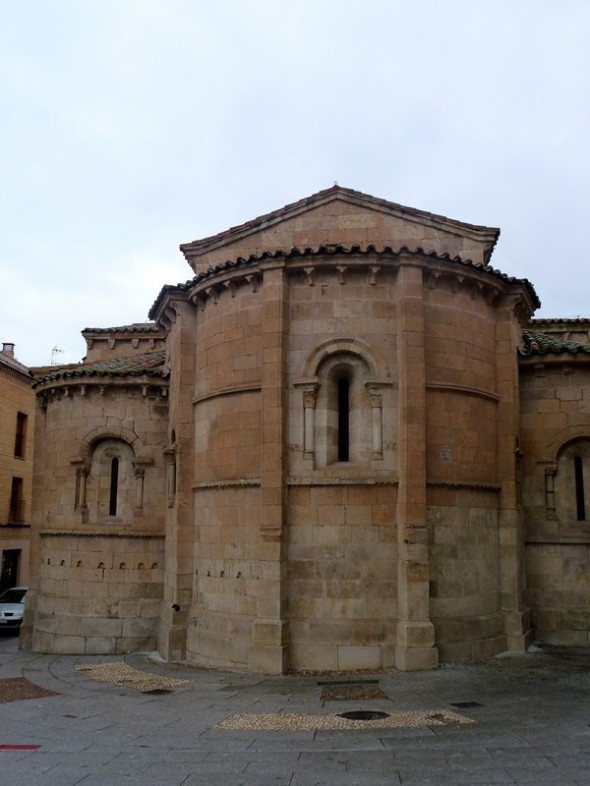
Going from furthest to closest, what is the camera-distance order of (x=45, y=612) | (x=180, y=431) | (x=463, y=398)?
(x=45, y=612)
(x=180, y=431)
(x=463, y=398)

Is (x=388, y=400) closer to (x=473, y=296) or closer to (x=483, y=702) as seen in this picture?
(x=473, y=296)

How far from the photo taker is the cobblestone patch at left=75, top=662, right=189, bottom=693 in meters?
14.2

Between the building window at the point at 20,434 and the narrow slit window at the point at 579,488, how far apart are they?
27.8m

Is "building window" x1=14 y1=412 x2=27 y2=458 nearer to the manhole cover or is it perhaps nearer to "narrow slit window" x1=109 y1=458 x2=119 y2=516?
"narrow slit window" x1=109 y1=458 x2=119 y2=516

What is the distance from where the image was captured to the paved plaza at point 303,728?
28.7 feet

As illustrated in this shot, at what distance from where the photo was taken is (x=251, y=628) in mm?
15078

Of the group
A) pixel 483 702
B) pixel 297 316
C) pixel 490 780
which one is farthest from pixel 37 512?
pixel 490 780

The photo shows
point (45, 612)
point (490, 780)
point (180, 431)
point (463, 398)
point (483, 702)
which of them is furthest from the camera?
point (45, 612)

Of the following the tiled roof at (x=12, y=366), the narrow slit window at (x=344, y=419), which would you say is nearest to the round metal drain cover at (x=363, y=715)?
the narrow slit window at (x=344, y=419)

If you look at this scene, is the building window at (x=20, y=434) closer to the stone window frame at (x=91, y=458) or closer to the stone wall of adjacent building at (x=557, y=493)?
the stone window frame at (x=91, y=458)

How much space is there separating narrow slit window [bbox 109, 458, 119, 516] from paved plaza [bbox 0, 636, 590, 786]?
17.3 ft

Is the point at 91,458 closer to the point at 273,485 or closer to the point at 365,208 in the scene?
the point at 273,485

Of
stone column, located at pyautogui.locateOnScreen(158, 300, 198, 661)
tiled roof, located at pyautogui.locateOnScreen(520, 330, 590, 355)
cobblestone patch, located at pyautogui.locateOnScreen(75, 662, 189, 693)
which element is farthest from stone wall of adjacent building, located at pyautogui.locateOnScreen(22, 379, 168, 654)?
tiled roof, located at pyautogui.locateOnScreen(520, 330, 590, 355)

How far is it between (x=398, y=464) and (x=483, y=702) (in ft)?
16.0
